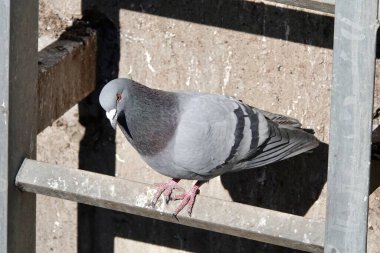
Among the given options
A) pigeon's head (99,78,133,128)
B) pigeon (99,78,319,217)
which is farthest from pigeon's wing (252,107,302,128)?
pigeon's head (99,78,133,128)

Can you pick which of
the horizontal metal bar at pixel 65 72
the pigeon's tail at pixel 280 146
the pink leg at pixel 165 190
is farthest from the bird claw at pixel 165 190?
the horizontal metal bar at pixel 65 72

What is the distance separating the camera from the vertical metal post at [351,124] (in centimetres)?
278

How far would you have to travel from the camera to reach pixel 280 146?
11.6 feet

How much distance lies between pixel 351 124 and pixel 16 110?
36.5 inches

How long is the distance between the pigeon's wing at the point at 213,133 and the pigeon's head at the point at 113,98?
217mm

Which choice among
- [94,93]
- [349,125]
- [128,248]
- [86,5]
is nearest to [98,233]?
[128,248]

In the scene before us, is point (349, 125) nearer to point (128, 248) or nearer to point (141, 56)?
point (141, 56)

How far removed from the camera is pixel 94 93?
157 inches

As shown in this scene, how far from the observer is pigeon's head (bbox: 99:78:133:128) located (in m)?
3.23

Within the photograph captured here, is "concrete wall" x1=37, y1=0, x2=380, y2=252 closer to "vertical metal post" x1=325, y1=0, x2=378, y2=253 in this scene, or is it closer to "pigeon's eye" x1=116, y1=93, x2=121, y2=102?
"pigeon's eye" x1=116, y1=93, x2=121, y2=102

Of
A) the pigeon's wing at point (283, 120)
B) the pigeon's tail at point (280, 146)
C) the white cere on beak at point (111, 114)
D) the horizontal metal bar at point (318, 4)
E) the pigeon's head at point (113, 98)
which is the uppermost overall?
the horizontal metal bar at point (318, 4)

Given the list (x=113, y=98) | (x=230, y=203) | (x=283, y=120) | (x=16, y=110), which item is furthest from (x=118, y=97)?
(x=283, y=120)

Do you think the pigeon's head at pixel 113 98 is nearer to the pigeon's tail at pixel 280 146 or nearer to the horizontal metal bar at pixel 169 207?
the horizontal metal bar at pixel 169 207

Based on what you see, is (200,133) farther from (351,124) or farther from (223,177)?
(351,124)
